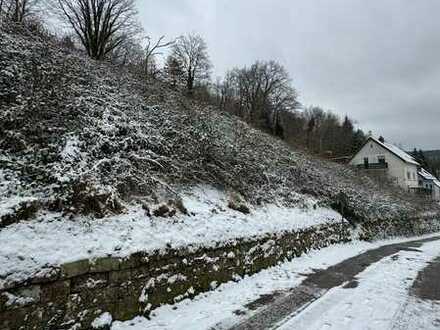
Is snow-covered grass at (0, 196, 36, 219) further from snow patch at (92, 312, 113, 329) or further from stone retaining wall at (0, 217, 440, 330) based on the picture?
snow patch at (92, 312, 113, 329)

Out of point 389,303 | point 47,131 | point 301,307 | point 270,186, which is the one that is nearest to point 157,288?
point 301,307

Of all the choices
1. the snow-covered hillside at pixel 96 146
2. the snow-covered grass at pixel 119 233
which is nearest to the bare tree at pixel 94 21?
the snow-covered hillside at pixel 96 146

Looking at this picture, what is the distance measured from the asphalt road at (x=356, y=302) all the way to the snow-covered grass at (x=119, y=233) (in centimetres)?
145

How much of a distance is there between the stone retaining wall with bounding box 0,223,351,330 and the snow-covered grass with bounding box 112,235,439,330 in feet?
0.42

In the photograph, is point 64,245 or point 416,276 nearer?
point 64,245

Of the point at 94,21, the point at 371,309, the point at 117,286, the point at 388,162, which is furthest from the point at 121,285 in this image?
the point at 388,162

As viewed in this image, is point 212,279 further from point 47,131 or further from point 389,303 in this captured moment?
point 47,131

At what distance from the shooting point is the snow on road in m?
4.07

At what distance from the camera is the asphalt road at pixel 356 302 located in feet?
13.5

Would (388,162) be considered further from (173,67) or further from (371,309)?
(371,309)

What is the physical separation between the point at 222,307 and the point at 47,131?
13.2 feet

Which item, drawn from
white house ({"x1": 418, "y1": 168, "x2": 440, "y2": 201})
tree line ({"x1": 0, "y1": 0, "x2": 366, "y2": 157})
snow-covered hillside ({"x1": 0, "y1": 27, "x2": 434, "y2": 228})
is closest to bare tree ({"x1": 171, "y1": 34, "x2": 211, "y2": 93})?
tree line ({"x1": 0, "y1": 0, "x2": 366, "y2": 157})

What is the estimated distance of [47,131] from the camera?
5176mm

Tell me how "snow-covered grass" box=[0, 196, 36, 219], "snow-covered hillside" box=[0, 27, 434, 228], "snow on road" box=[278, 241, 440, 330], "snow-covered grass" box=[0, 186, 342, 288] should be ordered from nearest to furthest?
"snow-covered grass" box=[0, 186, 342, 288]
"snow-covered grass" box=[0, 196, 36, 219]
"snow on road" box=[278, 241, 440, 330]
"snow-covered hillside" box=[0, 27, 434, 228]
